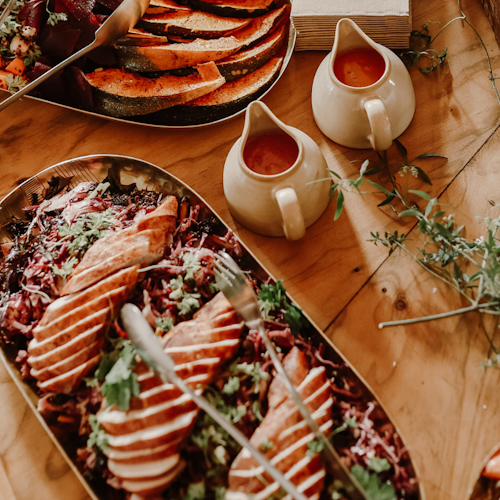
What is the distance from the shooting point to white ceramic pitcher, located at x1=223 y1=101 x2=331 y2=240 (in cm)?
131

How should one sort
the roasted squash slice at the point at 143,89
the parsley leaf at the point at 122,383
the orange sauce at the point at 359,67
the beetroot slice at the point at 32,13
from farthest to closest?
the beetroot slice at the point at 32,13 < the roasted squash slice at the point at 143,89 < the orange sauce at the point at 359,67 < the parsley leaf at the point at 122,383

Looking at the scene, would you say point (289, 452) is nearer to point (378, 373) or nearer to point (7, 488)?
point (378, 373)

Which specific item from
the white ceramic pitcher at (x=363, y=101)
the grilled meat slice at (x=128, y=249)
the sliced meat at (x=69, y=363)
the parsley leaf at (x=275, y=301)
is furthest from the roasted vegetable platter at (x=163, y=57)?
the sliced meat at (x=69, y=363)

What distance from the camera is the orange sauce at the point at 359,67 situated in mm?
1459

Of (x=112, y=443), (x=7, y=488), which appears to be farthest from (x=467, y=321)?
(x=7, y=488)

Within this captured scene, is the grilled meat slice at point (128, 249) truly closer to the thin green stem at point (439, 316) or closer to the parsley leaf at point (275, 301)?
the parsley leaf at point (275, 301)

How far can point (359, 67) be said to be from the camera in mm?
1474

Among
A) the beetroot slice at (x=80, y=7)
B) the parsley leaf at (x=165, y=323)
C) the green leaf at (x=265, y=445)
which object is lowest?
the green leaf at (x=265, y=445)

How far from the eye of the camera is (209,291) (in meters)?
1.36

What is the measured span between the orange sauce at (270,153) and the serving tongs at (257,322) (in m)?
0.29

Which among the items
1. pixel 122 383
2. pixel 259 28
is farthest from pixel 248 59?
pixel 122 383

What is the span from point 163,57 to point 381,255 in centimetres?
100

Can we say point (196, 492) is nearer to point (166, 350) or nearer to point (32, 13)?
point (166, 350)

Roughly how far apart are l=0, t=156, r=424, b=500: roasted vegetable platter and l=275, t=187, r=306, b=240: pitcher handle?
148mm
